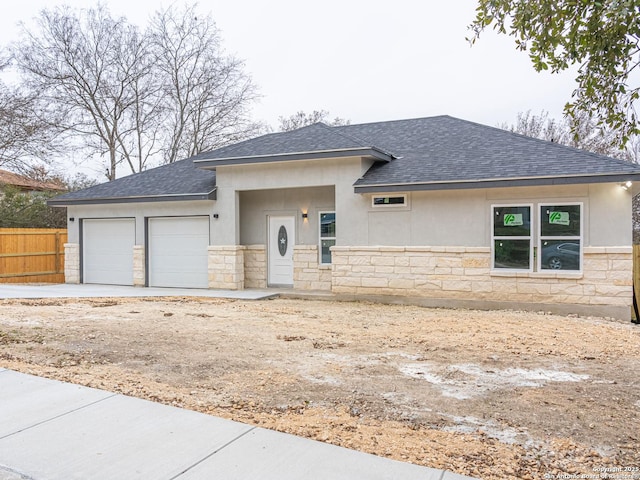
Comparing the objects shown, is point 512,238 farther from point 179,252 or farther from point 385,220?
point 179,252

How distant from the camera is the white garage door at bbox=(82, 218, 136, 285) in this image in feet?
53.8

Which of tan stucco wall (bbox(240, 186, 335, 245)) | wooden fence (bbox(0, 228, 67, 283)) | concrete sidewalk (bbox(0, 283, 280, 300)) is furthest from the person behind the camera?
wooden fence (bbox(0, 228, 67, 283))

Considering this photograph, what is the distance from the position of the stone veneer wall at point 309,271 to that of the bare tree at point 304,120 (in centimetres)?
2132

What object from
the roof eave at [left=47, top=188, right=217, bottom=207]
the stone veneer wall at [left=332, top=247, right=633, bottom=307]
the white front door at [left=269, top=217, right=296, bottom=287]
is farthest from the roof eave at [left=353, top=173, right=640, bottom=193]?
the roof eave at [left=47, top=188, right=217, bottom=207]

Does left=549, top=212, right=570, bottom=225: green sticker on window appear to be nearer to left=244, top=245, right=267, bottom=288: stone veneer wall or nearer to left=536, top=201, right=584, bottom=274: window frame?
left=536, top=201, right=584, bottom=274: window frame

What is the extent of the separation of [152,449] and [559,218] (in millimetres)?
10133

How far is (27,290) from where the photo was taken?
46.9 feet

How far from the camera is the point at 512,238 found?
11.6 m

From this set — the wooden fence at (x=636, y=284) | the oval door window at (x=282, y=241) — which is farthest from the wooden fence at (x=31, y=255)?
the wooden fence at (x=636, y=284)

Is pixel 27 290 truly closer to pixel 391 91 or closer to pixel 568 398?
pixel 568 398

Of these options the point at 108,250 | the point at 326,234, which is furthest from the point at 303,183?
the point at 108,250

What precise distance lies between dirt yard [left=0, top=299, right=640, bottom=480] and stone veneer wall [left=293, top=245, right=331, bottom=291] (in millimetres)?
3865

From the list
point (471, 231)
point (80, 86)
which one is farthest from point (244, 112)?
point (471, 231)

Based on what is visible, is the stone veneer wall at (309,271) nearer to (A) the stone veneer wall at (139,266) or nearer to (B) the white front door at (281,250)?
(B) the white front door at (281,250)
